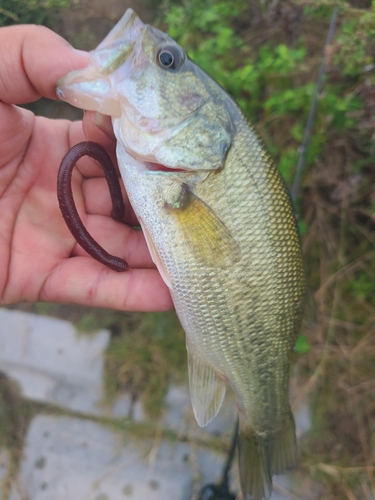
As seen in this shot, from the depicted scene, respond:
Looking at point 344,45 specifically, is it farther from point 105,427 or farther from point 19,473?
point 19,473

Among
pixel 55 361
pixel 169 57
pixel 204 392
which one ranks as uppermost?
pixel 169 57

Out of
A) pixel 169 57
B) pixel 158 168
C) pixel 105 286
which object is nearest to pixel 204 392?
pixel 105 286

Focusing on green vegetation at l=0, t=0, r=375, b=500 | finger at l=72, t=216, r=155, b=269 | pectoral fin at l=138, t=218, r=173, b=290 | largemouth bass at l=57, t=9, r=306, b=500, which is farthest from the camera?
green vegetation at l=0, t=0, r=375, b=500

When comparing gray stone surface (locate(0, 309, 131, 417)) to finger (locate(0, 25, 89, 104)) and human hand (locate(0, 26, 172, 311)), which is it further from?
finger (locate(0, 25, 89, 104))

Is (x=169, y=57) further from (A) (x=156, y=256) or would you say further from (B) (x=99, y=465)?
(B) (x=99, y=465)

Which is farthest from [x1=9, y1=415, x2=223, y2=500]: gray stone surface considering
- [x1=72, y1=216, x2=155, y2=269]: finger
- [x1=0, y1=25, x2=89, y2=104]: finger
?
[x1=0, y1=25, x2=89, y2=104]: finger

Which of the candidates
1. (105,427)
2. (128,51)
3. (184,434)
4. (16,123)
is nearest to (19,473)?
(105,427)
